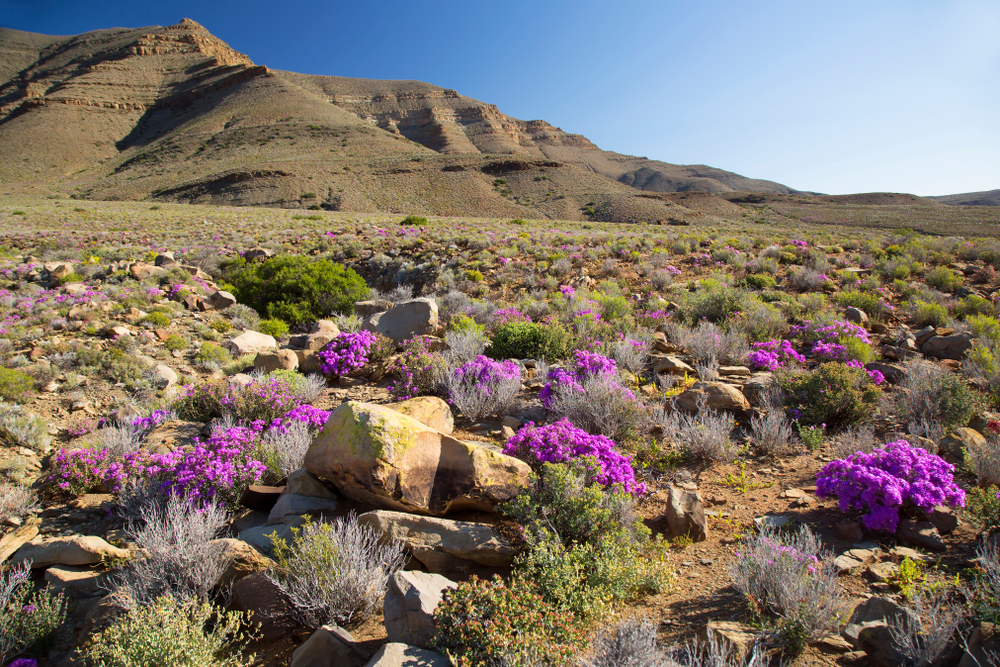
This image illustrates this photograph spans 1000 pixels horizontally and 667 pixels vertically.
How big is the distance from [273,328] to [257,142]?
75172mm

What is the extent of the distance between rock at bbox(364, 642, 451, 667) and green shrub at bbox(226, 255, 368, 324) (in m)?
9.60

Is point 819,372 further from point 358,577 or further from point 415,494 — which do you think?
point 358,577

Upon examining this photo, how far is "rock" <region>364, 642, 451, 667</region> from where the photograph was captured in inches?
92.3

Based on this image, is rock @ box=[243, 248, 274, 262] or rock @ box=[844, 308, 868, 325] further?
rock @ box=[243, 248, 274, 262]

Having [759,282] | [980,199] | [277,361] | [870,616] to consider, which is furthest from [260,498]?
[980,199]

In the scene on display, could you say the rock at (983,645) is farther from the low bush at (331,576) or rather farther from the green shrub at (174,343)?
the green shrub at (174,343)

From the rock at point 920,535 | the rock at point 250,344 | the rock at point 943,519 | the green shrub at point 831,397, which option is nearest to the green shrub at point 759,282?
the green shrub at point 831,397

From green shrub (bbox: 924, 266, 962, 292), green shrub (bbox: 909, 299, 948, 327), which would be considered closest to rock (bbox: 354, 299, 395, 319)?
green shrub (bbox: 909, 299, 948, 327)

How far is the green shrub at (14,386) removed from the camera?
5660 mm

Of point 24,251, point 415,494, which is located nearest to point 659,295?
point 415,494

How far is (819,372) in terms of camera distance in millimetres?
5355

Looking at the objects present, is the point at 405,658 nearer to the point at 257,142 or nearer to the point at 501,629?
the point at 501,629

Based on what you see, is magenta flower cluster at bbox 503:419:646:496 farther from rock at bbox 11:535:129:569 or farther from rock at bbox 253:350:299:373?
rock at bbox 253:350:299:373

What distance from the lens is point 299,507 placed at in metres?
3.73
